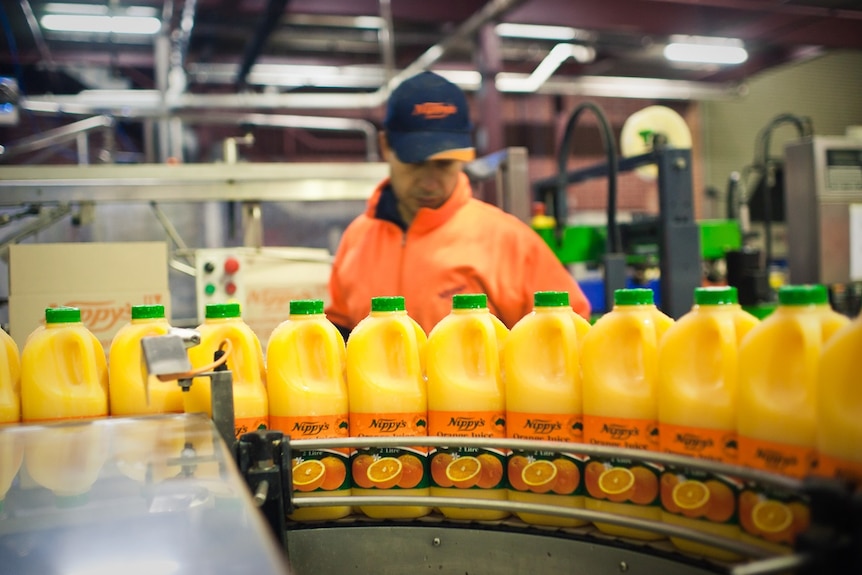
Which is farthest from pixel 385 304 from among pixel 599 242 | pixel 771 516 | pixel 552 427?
pixel 599 242

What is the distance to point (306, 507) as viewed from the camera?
128 centimetres

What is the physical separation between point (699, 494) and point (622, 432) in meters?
0.15

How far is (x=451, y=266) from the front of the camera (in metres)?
2.33

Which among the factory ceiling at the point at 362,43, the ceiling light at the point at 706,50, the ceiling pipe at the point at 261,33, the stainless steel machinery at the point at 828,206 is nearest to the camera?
the stainless steel machinery at the point at 828,206

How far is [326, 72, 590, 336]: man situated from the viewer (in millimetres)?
2309

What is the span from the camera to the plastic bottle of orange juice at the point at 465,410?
1228 mm

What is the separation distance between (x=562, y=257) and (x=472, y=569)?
247cm

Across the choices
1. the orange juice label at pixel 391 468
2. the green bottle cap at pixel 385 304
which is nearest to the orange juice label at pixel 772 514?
the orange juice label at pixel 391 468

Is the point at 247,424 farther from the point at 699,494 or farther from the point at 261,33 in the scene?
the point at 261,33

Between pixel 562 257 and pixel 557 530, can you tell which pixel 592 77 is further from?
pixel 557 530

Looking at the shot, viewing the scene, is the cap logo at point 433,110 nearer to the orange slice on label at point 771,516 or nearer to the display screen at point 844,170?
the orange slice on label at point 771,516

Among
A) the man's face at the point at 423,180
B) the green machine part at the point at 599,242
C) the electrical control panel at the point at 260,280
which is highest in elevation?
the man's face at the point at 423,180

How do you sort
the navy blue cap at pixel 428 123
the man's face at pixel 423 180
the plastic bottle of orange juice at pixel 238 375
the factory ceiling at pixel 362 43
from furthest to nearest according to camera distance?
the factory ceiling at pixel 362 43
the man's face at pixel 423 180
the navy blue cap at pixel 428 123
the plastic bottle of orange juice at pixel 238 375

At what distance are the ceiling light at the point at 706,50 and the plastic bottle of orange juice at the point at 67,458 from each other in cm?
733
